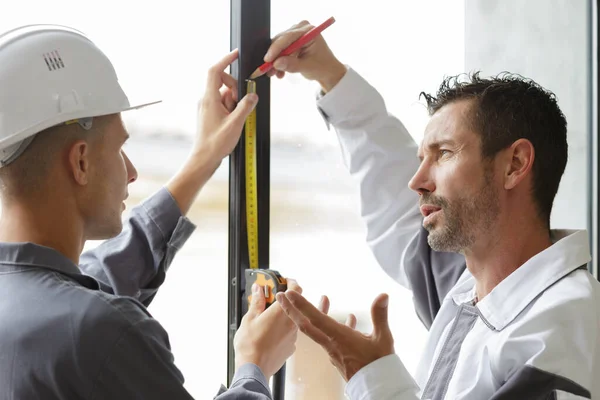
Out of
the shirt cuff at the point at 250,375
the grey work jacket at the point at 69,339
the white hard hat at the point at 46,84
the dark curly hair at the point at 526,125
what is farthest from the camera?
the dark curly hair at the point at 526,125

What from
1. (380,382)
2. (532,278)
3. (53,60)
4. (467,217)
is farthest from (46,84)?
(532,278)

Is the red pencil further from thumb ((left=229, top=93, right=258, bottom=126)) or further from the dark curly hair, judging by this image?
the dark curly hair

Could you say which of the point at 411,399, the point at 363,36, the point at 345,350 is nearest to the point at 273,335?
the point at 345,350

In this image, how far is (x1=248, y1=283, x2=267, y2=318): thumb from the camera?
62.9 inches

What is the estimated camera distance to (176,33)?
1.74 m

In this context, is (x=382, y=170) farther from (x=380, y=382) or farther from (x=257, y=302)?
(x=380, y=382)

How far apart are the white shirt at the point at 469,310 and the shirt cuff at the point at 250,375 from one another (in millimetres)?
180

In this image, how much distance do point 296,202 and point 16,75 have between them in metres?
0.90

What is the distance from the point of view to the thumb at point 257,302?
62.9 inches

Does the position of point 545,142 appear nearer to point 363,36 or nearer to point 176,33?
point 363,36

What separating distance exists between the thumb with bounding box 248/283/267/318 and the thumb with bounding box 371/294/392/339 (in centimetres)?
29

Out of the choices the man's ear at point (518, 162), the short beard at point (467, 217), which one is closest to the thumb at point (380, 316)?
the short beard at point (467, 217)

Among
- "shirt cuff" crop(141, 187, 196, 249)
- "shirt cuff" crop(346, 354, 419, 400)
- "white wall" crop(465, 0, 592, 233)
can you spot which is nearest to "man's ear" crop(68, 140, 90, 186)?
"shirt cuff" crop(141, 187, 196, 249)

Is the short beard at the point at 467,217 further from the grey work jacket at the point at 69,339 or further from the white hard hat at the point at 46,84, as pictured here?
the white hard hat at the point at 46,84
